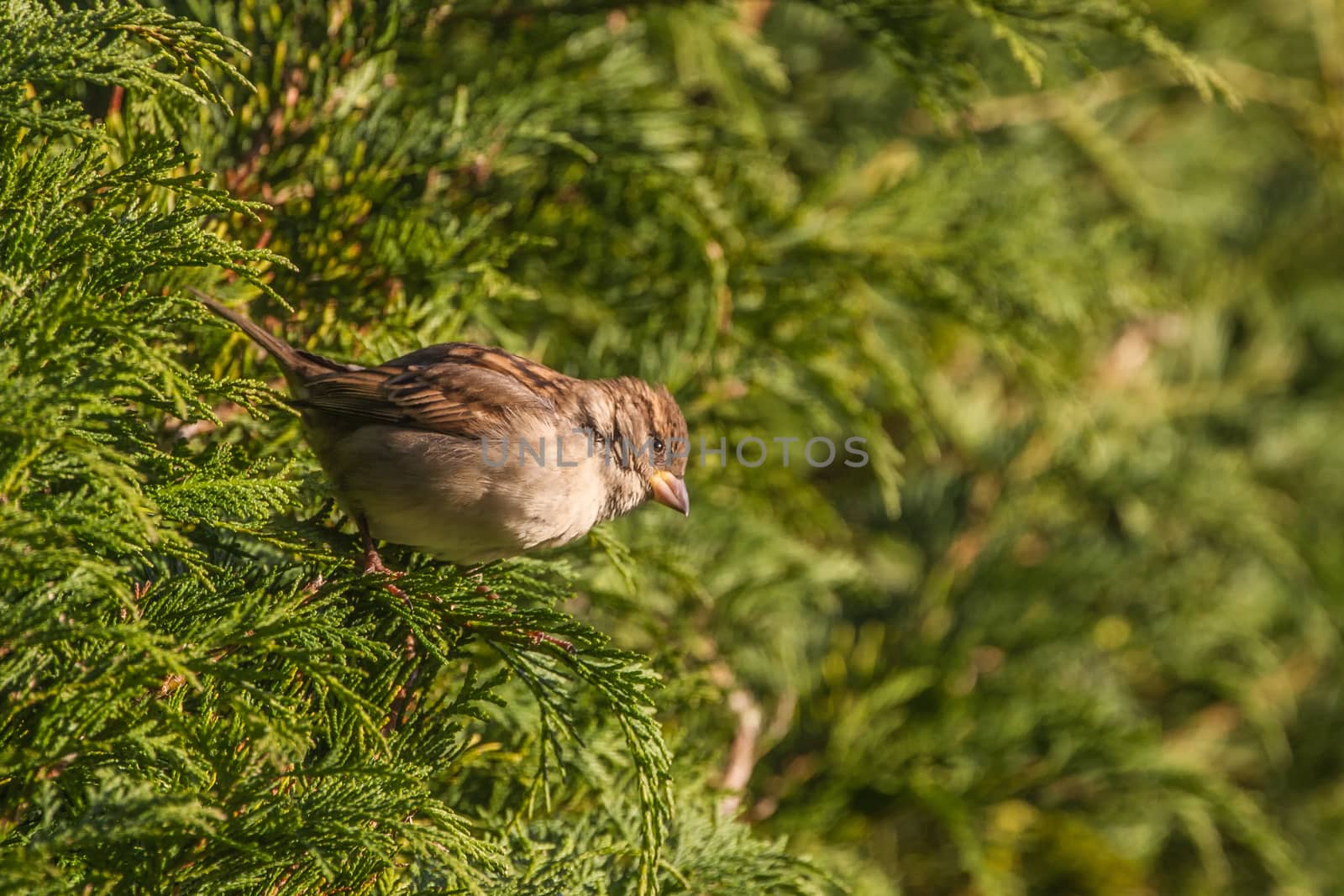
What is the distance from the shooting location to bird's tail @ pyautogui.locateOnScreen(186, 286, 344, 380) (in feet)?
6.58

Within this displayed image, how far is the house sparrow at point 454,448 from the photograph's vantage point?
2090 millimetres

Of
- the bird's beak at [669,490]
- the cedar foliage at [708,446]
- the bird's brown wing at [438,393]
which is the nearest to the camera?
the cedar foliage at [708,446]

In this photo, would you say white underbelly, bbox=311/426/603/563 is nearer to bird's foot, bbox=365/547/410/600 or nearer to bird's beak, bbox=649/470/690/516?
bird's foot, bbox=365/547/410/600

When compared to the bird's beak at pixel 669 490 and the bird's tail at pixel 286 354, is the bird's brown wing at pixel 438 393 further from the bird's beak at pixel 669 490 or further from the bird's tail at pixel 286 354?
the bird's beak at pixel 669 490

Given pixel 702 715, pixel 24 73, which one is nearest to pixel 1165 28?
pixel 702 715

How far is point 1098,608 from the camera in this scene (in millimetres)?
3984

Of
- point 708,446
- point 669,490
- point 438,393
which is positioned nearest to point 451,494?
point 438,393

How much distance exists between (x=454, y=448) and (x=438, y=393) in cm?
12

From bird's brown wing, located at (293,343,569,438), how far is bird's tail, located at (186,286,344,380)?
Result: 2cm

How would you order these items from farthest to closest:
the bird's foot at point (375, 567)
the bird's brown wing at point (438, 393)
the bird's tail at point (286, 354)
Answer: the bird's brown wing at point (438, 393)
the bird's tail at point (286, 354)
the bird's foot at point (375, 567)

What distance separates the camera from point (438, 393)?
2223mm

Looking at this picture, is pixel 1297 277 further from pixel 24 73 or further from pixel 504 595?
pixel 24 73

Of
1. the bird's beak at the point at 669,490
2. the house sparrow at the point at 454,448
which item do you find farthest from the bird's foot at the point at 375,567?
the bird's beak at the point at 669,490

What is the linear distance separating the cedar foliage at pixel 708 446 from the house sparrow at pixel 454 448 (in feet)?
0.25
